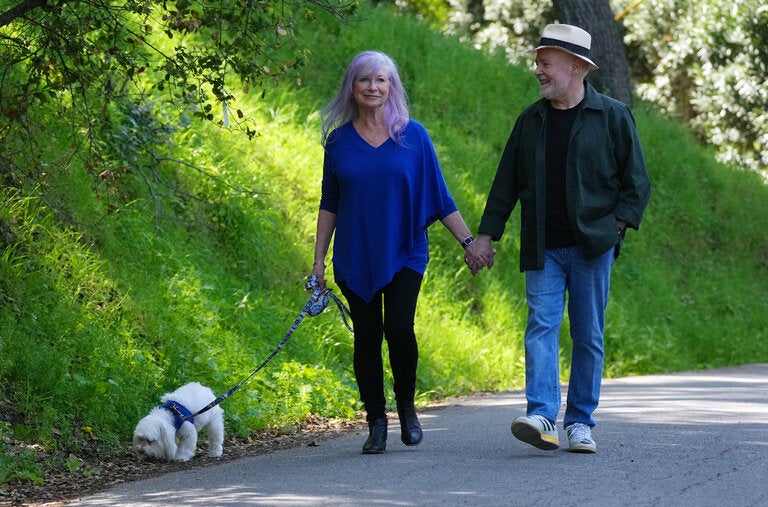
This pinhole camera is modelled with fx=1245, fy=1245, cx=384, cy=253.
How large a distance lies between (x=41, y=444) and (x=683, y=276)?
38.1 feet

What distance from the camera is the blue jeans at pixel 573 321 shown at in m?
6.72

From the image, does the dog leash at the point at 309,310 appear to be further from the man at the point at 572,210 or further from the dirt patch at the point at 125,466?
→ the man at the point at 572,210

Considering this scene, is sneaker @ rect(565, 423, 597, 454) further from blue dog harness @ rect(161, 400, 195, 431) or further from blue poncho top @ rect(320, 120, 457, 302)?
blue dog harness @ rect(161, 400, 195, 431)

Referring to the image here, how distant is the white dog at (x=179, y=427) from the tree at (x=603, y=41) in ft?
36.9

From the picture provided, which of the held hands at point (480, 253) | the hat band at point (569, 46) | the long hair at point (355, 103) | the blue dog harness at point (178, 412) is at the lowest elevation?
the blue dog harness at point (178, 412)

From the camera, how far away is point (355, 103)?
685 cm

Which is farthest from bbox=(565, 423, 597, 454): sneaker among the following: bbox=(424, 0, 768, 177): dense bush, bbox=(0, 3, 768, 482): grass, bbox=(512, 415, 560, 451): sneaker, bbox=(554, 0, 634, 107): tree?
bbox=(424, 0, 768, 177): dense bush

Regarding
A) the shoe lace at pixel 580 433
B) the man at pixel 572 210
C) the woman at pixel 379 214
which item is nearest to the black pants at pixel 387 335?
the woman at pixel 379 214

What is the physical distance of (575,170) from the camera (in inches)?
262

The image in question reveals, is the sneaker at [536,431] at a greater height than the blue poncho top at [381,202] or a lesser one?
lesser

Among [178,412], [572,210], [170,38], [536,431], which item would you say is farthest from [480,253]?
[170,38]

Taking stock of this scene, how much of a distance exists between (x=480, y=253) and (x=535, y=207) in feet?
1.29

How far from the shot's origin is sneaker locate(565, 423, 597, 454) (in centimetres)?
669

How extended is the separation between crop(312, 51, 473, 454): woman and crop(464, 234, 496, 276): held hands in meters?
0.06
